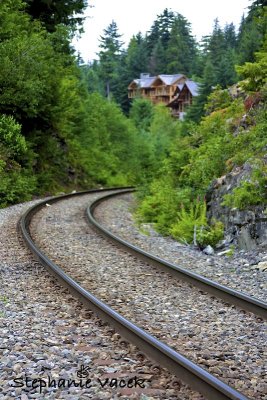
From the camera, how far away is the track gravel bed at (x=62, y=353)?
4652mm

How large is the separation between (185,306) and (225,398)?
299 centimetres

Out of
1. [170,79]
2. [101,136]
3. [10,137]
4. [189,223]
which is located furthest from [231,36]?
[189,223]

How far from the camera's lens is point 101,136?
40719 millimetres

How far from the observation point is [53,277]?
28.5 feet

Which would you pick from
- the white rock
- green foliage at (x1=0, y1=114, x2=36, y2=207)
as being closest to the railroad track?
the white rock

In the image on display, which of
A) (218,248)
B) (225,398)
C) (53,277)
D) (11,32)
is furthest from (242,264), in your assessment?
(11,32)

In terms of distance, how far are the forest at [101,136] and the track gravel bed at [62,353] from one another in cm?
533

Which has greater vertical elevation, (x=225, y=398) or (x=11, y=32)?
(x=11, y=32)

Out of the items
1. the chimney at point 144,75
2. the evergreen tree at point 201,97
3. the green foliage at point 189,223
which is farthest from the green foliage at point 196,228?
the chimney at point 144,75

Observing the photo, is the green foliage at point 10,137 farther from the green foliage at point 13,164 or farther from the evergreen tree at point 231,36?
the evergreen tree at point 231,36

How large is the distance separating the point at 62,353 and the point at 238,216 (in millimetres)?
6840

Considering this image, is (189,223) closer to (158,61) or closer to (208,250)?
(208,250)

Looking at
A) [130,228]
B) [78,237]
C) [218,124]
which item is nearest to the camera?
[78,237]

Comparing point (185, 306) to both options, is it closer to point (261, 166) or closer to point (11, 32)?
point (261, 166)
